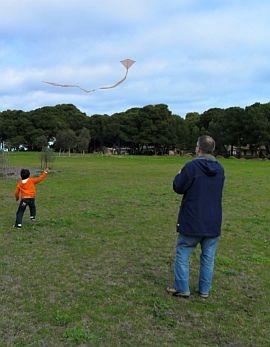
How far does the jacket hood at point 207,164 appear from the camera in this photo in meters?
5.81

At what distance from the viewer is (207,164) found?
19.1 ft

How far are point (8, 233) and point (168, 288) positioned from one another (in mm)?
4853

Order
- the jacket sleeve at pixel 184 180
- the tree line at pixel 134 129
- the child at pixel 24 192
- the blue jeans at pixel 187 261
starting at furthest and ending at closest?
the tree line at pixel 134 129 → the child at pixel 24 192 → the blue jeans at pixel 187 261 → the jacket sleeve at pixel 184 180

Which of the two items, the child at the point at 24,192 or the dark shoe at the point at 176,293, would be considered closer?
the dark shoe at the point at 176,293

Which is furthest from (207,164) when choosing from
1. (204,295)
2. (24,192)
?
(24,192)

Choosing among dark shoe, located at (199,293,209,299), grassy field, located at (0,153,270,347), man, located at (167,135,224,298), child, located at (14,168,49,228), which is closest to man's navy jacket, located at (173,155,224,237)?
man, located at (167,135,224,298)

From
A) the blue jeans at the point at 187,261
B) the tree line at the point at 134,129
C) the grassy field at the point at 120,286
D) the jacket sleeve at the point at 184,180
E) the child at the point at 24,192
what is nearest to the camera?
the grassy field at the point at 120,286

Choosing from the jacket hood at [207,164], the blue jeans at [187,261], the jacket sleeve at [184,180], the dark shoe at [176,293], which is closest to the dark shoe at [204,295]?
the blue jeans at [187,261]

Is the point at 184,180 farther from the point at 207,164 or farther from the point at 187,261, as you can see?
the point at 187,261

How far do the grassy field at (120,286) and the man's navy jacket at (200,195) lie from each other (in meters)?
0.93

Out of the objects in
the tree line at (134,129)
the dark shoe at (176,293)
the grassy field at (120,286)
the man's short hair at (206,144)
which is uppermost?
the tree line at (134,129)

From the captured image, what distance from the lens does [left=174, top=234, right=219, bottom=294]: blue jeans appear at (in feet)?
19.6

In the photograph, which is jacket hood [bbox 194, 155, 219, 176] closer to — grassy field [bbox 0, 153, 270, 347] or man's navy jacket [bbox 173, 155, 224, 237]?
man's navy jacket [bbox 173, 155, 224, 237]

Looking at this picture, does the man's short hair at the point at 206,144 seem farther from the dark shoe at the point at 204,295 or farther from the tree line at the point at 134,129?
the tree line at the point at 134,129
